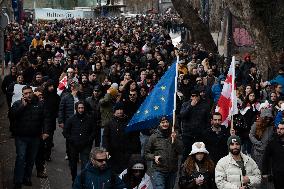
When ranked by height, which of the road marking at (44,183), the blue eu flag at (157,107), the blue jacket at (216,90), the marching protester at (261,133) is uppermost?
the blue jacket at (216,90)

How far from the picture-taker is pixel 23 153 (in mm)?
9586

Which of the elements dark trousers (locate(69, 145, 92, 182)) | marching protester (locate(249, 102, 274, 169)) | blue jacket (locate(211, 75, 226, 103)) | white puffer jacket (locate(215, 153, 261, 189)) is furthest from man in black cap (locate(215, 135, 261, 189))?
blue jacket (locate(211, 75, 226, 103))

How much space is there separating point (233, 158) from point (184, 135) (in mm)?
3095

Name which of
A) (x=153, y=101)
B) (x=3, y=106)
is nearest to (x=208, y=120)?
(x=153, y=101)

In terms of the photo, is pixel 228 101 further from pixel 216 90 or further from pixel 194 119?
pixel 216 90

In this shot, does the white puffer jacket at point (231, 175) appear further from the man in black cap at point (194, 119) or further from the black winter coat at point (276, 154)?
the man in black cap at point (194, 119)

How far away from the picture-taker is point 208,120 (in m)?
10.4

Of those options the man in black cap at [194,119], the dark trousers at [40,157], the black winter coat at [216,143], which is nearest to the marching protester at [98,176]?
the black winter coat at [216,143]

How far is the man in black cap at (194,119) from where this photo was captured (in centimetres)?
1035

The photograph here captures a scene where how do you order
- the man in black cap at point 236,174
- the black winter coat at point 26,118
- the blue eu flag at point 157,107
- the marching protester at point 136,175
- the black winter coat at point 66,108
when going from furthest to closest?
the black winter coat at point 66,108, the black winter coat at point 26,118, the blue eu flag at point 157,107, the man in black cap at point 236,174, the marching protester at point 136,175

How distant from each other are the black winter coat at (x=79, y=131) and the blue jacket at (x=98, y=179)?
3172 millimetres

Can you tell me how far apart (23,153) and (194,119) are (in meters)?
2.69

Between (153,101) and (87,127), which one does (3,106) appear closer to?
(87,127)

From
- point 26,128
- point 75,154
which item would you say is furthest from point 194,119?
point 26,128
